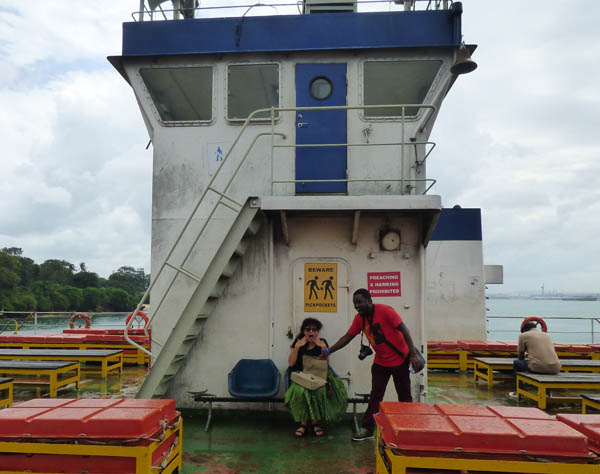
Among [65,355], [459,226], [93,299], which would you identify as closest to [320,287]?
[65,355]

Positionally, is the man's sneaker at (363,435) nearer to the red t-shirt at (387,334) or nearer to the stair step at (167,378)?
the red t-shirt at (387,334)

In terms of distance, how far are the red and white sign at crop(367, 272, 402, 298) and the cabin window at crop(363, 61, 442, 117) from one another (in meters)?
2.23

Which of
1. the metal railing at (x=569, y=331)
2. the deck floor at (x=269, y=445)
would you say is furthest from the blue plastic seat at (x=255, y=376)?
the metal railing at (x=569, y=331)

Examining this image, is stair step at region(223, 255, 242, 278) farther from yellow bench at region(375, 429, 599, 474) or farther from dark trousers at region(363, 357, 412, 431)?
yellow bench at region(375, 429, 599, 474)

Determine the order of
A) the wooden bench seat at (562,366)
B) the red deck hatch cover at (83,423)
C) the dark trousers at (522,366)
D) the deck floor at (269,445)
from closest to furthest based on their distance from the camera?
the red deck hatch cover at (83,423) → the deck floor at (269,445) → the dark trousers at (522,366) → the wooden bench seat at (562,366)

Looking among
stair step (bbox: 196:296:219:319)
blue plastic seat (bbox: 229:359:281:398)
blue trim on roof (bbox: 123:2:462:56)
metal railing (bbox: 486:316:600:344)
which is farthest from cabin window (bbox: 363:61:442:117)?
metal railing (bbox: 486:316:600:344)

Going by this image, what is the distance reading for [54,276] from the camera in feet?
184

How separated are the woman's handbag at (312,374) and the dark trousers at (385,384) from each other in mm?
587

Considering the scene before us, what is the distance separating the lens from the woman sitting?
5004mm

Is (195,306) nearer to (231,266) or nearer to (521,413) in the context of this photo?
(231,266)

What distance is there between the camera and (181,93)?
20.5 feet

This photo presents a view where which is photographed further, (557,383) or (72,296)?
(72,296)

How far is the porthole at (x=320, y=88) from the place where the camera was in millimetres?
6039

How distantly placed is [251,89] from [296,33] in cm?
95
